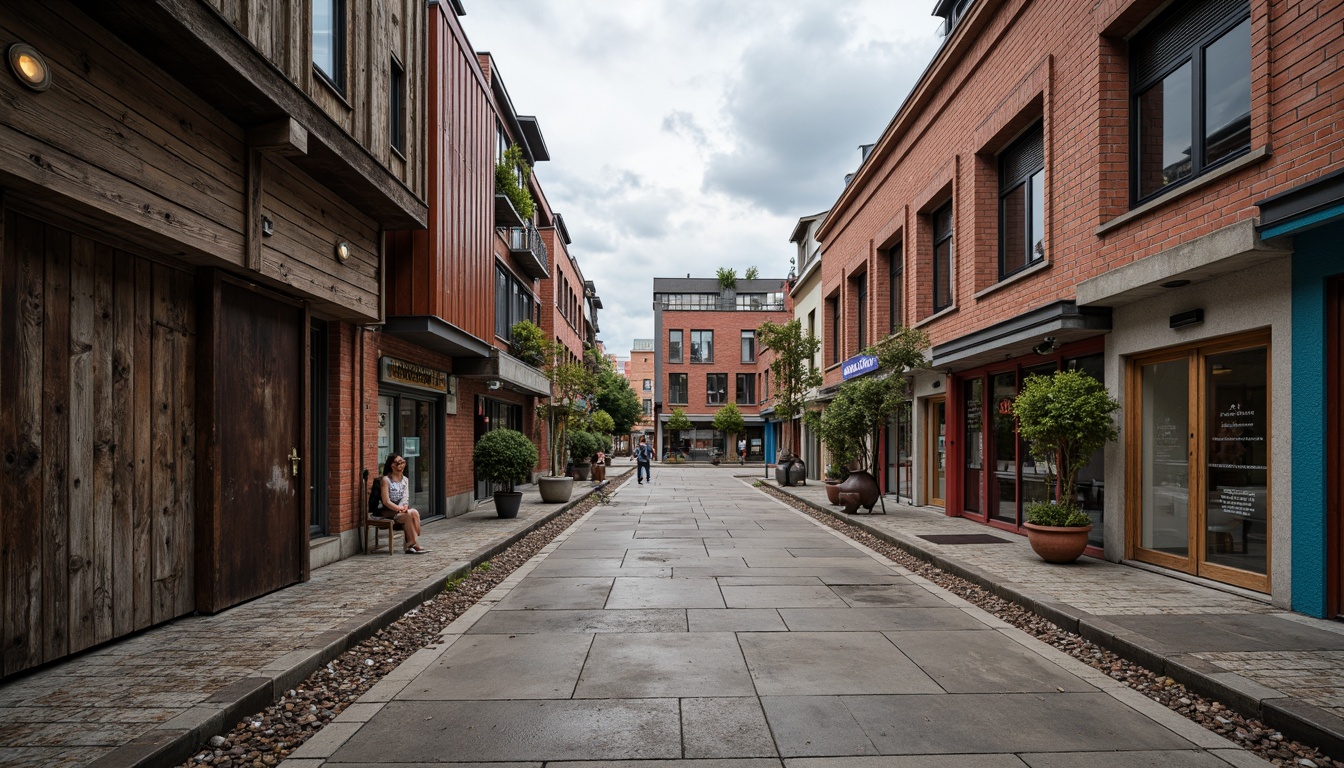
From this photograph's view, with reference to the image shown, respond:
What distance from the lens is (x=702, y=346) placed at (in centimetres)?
5541

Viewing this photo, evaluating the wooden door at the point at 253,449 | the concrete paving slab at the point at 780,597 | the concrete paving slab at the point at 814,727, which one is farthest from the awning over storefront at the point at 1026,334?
the wooden door at the point at 253,449

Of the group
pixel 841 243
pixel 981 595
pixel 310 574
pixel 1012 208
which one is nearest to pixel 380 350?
pixel 310 574

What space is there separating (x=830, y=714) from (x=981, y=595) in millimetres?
3955

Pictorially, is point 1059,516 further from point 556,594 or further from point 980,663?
point 556,594

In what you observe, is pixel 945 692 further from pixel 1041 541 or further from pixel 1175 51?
pixel 1175 51

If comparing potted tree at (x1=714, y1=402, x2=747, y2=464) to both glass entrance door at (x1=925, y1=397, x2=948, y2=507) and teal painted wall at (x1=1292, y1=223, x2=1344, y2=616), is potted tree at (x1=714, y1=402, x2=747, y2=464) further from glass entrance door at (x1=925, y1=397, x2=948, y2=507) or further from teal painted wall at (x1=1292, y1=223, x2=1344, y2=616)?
teal painted wall at (x1=1292, y1=223, x2=1344, y2=616)

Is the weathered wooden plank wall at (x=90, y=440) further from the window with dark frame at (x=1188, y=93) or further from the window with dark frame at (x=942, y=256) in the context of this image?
the window with dark frame at (x=942, y=256)

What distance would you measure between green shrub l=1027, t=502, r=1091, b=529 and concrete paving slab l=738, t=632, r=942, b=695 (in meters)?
3.75

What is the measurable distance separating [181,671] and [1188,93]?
34.3 feet

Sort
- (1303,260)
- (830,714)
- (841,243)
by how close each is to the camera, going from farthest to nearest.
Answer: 1. (841,243)
2. (1303,260)
3. (830,714)

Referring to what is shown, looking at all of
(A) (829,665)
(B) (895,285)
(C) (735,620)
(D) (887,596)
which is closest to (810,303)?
(B) (895,285)

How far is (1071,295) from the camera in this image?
9.48m

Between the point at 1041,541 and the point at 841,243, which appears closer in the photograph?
the point at 1041,541

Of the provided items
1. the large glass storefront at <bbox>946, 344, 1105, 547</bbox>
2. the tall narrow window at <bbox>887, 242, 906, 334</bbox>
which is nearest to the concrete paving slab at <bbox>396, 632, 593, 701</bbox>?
the large glass storefront at <bbox>946, 344, 1105, 547</bbox>
